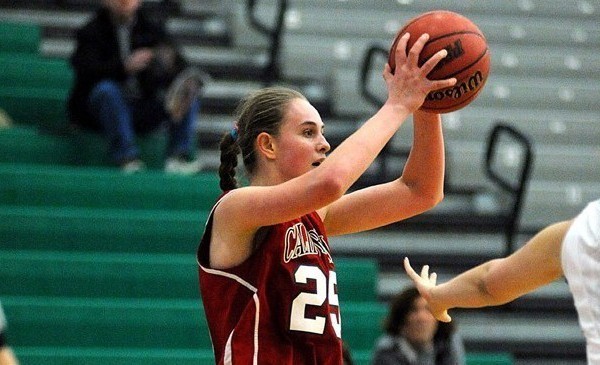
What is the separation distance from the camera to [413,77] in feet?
9.93

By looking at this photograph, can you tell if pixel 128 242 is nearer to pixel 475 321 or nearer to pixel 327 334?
pixel 475 321

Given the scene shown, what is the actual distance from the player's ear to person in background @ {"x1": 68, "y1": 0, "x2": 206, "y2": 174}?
392 cm

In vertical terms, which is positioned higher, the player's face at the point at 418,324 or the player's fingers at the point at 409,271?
the player's fingers at the point at 409,271

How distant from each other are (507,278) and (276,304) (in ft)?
1.81

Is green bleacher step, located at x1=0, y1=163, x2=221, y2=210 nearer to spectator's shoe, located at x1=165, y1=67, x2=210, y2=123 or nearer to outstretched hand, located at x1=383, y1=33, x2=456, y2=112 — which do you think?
spectator's shoe, located at x1=165, y1=67, x2=210, y2=123

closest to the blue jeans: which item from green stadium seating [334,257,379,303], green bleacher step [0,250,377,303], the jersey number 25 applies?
green bleacher step [0,250,377,303]

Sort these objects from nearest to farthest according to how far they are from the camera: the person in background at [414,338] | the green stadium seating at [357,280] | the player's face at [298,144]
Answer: the player's face at [298,144] → the person in background at [414,338] → the green stadium seating at [357,280]

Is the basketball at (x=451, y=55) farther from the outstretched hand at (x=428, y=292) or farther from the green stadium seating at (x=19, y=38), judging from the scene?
the green stadium seating at (x=19, y=38)

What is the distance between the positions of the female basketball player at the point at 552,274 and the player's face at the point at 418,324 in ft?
8.69

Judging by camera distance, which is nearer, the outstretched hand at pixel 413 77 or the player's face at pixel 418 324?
the outstretched hand at pixel 413 77

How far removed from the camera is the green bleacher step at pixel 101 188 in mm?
7047

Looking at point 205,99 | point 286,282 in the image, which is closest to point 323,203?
point 286,282

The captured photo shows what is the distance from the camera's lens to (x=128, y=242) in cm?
698

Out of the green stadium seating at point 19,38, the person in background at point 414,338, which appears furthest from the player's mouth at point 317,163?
the green stadium seating at point 19,38
